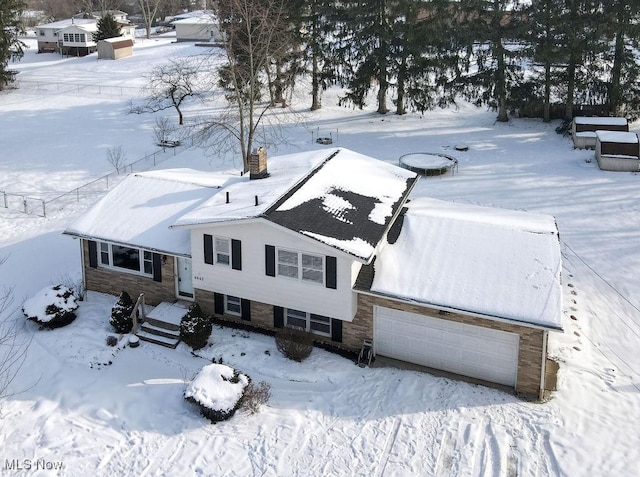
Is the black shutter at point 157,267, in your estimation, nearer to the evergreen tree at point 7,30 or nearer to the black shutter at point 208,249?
the black shutter at point 208,249

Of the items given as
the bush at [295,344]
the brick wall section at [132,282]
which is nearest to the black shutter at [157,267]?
the brick wall section at [132,282]

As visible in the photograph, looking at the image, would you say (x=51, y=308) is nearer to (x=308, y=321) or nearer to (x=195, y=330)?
(x=195, y=330)

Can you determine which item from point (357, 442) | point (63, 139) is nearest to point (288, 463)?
point (357, 442)

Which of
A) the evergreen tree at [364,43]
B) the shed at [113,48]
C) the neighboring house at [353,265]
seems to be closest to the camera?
the neighboring house at [353,265]

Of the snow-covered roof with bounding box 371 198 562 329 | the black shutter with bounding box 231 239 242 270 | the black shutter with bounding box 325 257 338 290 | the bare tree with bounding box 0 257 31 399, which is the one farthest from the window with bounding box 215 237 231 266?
the bare tree with bounding box 0 257 31 399

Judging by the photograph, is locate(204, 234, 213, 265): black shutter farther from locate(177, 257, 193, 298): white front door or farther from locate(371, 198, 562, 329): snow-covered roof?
locate(371, 198, 562, 329): snow-covered roof

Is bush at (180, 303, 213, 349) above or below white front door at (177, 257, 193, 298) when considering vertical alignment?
below
